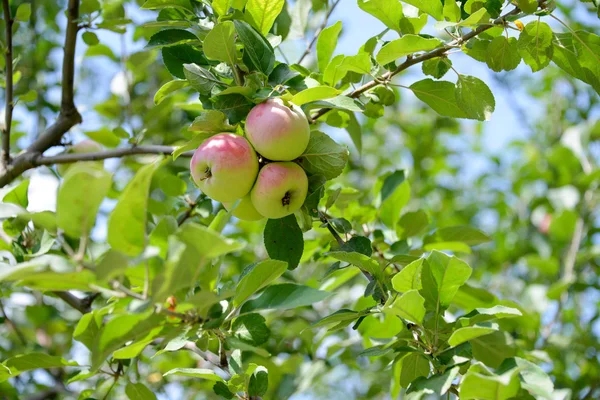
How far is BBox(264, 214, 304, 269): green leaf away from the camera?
1.12 meters

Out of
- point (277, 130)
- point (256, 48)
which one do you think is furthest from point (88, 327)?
point (256, 48)

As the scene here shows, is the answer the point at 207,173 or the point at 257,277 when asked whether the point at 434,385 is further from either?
the point at 207,173

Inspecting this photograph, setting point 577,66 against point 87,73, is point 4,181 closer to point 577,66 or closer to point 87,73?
point 577,66

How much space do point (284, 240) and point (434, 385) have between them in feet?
1.24

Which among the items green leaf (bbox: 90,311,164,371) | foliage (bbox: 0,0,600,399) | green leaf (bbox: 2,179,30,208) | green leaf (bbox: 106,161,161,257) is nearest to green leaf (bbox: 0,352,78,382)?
foliage (bbox: 0,0,600,399)

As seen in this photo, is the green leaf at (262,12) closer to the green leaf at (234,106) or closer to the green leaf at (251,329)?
the green leaf at (234,106)

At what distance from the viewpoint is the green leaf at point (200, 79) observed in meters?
1.05

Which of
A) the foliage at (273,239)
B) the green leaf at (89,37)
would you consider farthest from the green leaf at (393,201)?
the green leaf at (89,37)

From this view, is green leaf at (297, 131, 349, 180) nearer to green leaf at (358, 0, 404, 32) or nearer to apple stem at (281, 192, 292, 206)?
Answer: apple stem at (281, 192, 292, 206)

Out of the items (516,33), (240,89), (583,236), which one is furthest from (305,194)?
(583,236)

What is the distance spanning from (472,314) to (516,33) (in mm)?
539

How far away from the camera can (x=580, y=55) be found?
1154 millimetres

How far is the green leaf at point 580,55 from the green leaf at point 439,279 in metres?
0.44

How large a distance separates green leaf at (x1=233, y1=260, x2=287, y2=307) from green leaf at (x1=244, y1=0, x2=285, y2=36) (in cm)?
47
